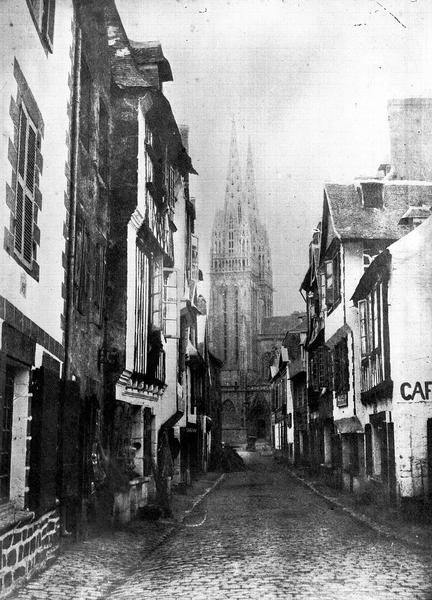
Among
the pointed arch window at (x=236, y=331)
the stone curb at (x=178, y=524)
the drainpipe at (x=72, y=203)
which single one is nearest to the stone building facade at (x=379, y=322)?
the stone curb at (x=178, y=524)

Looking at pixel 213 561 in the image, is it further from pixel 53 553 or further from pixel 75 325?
pixel 75 325

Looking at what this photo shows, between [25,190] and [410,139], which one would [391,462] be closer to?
[25,190]

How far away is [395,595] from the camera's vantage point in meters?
8.35

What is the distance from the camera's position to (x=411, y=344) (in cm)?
1652

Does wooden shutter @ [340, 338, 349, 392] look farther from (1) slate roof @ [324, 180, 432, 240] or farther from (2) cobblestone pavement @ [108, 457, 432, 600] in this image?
(2) cobblestone pavement @ [108, 457, 432, 600]

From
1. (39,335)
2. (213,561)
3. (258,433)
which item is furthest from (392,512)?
(258,433)

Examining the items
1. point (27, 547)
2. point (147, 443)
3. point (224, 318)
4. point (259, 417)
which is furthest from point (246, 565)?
point (259, 417)

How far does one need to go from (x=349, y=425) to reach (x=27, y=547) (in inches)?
554

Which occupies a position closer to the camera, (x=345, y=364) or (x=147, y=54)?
(x=147, y=54)

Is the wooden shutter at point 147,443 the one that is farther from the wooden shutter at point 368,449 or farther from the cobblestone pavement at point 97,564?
the wooden shutter at point 368,449

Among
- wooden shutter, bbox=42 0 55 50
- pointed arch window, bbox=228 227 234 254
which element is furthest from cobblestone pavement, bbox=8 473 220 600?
pointed arch window, bbox=228 227 234 254

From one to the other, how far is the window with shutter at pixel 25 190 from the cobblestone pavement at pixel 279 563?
416 cm

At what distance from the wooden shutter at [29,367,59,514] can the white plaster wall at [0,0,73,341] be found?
0.78m

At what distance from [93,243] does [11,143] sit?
5.66 metres
